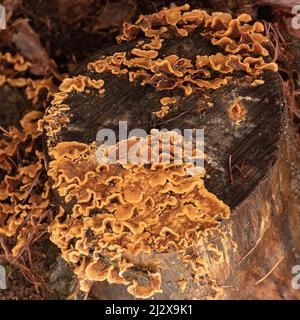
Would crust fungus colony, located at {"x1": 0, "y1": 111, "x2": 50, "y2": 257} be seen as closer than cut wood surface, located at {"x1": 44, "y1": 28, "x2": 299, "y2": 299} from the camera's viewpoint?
No

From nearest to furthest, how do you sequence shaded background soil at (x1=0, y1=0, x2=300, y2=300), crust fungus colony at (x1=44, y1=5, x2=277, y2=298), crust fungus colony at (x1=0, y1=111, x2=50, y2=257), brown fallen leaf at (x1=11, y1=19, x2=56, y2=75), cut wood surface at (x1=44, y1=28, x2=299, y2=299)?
crust fungus colony at (x1=44, y1=5, x2=277, y2=298) < cut wood surface at (x1=44, y1=28, x2=299, y2=299) < crust fungus colony at (x1=0, y1=111, x2=50, y2=257) < shaded background soil at (x1=0, y1=0, x2=300, y2=300) < brown fallen leaf at (x1=11, y1=19, x2=56, y2=75)

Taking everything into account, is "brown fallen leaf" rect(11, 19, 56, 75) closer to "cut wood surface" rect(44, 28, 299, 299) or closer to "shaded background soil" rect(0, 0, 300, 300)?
"shaded background soil" rect(0, 0, 300, 300)

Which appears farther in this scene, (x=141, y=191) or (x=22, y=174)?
(x=22, y=174)

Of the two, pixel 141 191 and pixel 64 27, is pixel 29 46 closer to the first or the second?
pixel 64 27

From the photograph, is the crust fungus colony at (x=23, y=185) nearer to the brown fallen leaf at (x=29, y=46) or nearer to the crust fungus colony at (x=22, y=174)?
the crust fungus colony at (x=22, y=174)

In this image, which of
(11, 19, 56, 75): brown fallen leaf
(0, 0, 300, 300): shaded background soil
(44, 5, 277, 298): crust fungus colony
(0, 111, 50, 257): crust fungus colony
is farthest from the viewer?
(11, 19, 56, 75): brown fallen leaf

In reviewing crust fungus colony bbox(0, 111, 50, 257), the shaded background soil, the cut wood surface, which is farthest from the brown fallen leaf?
the cut wood surface

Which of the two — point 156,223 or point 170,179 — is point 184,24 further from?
point 156,223

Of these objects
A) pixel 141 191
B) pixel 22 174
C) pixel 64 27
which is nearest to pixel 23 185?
pixel 22 174

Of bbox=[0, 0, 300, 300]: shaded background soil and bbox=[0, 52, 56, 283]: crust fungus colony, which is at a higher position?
bbox=[0, 0, 300, 300]: shaded background soil
